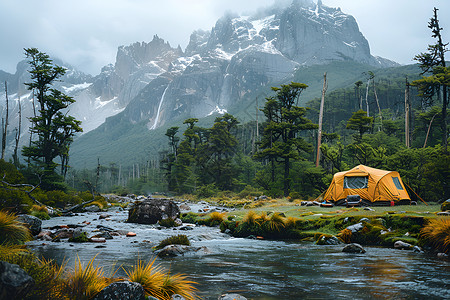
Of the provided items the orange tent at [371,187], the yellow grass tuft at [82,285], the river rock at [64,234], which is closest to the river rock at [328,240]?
the yellow grass tuft at [82,285]

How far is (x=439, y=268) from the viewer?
685 centimetres

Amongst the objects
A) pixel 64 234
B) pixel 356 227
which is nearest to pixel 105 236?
pixel 64 234

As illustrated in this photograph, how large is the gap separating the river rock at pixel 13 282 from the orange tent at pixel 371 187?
65.8ft

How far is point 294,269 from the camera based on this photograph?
286 inches

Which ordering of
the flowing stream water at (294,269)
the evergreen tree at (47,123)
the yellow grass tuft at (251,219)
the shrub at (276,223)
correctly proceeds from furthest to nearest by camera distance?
the evergreen tree at (47,123)
the yellow grass tuft at (251,219)
the shrub at (276,223)
the flowing stream water at (294,269)

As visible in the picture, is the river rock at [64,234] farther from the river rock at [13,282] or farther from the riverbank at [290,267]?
the river rock at [13,282]

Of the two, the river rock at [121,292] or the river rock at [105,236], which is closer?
the river rock at [121,292]

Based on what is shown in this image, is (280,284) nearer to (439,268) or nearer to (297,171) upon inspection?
(439,268)

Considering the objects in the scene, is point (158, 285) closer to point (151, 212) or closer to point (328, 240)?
point (328, 240)

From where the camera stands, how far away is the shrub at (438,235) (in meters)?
8.51

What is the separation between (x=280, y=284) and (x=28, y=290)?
14.5 feet

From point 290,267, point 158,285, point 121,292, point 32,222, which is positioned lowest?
point 290,267

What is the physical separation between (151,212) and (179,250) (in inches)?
420

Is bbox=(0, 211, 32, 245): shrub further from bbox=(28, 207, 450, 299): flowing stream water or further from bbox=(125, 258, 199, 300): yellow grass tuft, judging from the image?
bbox=(125, 258, 199, 300): yellow grass tuft
